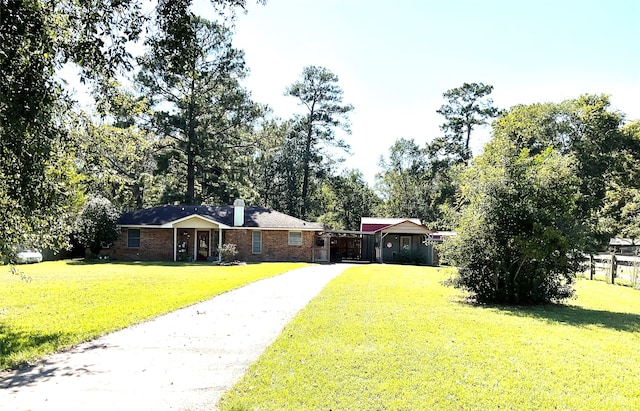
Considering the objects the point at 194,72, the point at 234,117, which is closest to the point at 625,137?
the point at 234,117

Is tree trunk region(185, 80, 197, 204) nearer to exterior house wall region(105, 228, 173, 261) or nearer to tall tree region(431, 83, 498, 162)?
exterior house wall region(105, 228, 173, 261)

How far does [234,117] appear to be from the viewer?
126ft

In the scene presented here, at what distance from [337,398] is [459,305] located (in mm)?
7631

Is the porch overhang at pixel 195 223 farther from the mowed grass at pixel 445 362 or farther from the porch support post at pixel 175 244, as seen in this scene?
the mowed grass at pixel 445 362

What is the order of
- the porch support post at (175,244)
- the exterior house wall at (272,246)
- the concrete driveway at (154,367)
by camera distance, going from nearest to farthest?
the concrete driveway at (154,367) → the porch support post at (175,244) → the exterior house wall at (272,246)

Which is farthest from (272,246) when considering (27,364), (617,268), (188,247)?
(27,364)

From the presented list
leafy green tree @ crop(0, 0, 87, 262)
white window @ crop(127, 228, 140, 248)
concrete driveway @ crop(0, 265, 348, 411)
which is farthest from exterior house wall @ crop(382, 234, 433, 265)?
leafy green tree @ crop(0, 0, 87, 262)

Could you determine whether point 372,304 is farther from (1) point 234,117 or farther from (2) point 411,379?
(1) point 234,117

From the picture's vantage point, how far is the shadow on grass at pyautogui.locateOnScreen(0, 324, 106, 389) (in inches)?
206

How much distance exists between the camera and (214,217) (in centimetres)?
3078

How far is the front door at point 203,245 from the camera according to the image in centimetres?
3005

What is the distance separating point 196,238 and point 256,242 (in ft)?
12.8

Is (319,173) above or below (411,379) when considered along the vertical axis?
above

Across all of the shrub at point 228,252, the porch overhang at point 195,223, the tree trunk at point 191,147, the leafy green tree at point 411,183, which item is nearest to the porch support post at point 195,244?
the porch overhang at point 195,223
